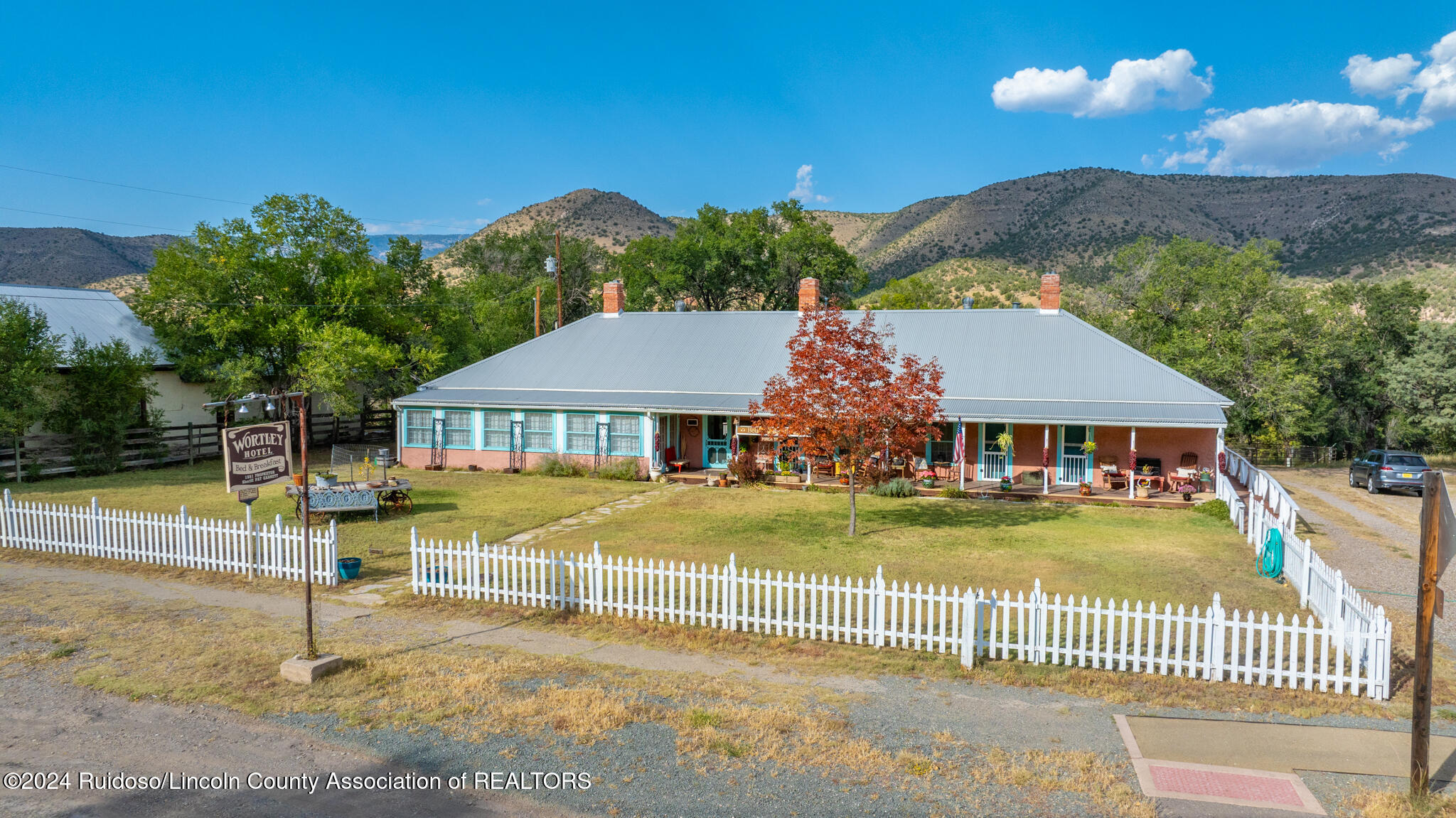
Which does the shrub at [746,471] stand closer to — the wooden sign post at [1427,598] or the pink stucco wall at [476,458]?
the pink stucco wall at [476,458]

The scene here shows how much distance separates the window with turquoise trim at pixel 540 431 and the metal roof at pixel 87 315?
47.4ft

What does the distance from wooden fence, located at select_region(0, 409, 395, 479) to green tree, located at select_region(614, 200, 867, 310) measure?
16947mm

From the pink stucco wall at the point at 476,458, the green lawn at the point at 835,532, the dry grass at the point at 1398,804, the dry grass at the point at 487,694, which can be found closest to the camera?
the dry grass at the point at 1398,804

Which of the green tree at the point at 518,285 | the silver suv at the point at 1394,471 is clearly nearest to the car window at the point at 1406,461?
the silver suv at the point at 1394,471

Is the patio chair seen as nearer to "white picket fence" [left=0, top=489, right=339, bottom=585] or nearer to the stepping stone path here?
the stepping stone path

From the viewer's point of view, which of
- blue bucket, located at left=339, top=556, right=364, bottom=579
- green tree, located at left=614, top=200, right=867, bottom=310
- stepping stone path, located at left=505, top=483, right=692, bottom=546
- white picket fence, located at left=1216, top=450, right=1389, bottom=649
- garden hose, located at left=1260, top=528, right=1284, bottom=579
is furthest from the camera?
green tree, located at left=614, top=200, right=867, bottom=310

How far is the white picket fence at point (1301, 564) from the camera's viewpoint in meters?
8.99

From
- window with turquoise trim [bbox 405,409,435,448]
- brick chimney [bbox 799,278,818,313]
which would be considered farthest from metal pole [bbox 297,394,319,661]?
Answer: brick chimney [bbox 799,278,818,313]

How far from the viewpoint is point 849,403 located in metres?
16.3

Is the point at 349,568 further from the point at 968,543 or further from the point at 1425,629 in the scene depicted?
the point at 1425,629

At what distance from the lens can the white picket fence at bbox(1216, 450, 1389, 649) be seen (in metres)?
8.99

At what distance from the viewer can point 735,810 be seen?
20.2ft

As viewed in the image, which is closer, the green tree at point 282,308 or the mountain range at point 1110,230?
the green tree at point 282,308

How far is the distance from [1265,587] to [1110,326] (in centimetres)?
2739
